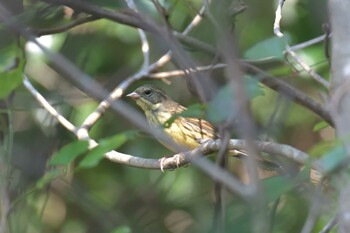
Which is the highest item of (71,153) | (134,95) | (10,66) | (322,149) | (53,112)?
(134,95)

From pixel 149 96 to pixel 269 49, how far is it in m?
3.85

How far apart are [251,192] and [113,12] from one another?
2.13 meters

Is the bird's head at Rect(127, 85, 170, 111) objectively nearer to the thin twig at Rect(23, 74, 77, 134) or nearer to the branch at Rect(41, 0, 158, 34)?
the thin twig at Rect(23, 74, 77, 134)

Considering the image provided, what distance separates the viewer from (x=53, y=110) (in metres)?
4.24

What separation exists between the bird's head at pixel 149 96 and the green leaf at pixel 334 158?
408 cm

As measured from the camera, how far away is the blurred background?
439 cm

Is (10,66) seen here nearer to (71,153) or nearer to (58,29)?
(58,29)

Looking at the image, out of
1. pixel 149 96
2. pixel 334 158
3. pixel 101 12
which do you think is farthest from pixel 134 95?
pixel 334 158

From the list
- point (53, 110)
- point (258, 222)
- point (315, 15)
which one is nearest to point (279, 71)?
point (258, 222)

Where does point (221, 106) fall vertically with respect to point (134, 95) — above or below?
below

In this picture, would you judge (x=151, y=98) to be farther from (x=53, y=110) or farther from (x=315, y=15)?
(x=53, y=110)

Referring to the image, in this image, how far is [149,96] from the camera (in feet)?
20.4

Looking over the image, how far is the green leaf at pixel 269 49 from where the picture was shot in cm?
236

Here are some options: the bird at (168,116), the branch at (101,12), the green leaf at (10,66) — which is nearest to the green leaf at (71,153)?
the green leaf at (10,66)
